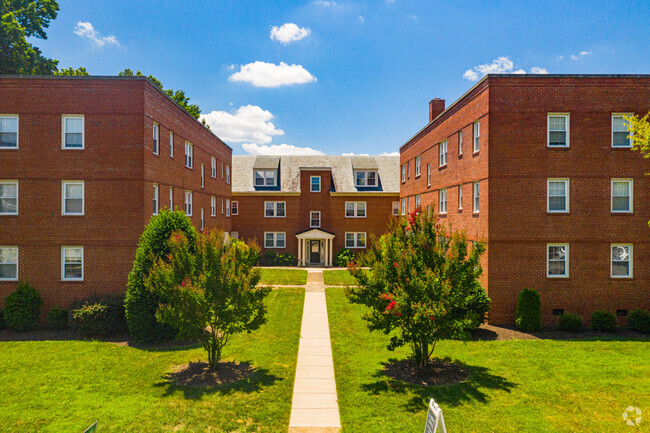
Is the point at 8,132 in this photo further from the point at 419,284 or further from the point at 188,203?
the point at 419,284

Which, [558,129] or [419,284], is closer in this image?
[419,284]

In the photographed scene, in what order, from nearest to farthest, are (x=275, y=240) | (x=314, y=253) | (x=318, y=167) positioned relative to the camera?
1. (x=318, y=167)
2. (x=275, y=240)
3. (x=314, y=253)

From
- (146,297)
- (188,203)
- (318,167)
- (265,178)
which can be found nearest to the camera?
(146,297)

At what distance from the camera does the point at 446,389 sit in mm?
11125

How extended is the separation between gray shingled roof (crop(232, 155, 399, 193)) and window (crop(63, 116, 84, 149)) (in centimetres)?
2150

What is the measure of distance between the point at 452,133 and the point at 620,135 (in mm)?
7886

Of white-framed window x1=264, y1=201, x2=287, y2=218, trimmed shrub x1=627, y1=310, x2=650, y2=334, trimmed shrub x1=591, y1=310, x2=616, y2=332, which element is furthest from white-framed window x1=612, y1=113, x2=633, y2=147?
white-framed window x1=264, y1=201, x2=287, y2=218

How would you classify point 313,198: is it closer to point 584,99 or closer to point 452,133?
point 452,133

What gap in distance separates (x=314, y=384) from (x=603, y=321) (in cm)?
1429

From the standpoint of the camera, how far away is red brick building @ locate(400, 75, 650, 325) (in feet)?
61.3

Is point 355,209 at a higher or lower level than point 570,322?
higher

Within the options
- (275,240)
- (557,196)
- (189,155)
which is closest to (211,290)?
(557,196)

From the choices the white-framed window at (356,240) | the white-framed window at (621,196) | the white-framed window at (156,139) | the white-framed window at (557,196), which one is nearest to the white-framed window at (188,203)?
the white-framed window at (156,139)

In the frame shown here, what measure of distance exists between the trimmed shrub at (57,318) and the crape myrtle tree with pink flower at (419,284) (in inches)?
524
